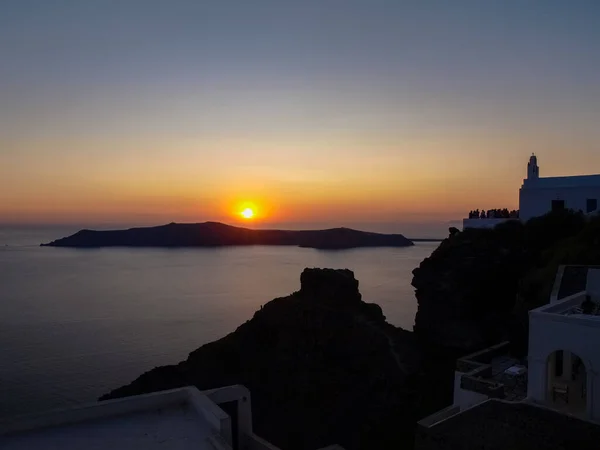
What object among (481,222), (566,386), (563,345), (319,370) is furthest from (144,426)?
(481,222)

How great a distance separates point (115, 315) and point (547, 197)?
41963 millimetres

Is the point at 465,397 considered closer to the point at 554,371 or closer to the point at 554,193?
the point at 554,371

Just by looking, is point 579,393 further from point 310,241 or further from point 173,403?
point 310,241

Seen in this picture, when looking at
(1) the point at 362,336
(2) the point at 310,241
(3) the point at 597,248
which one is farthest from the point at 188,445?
(2) the point at 310,241

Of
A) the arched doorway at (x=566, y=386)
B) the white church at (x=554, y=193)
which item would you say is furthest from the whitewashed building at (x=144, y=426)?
the white church at (x=554, y=193)

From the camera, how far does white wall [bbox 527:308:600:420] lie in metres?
8.48

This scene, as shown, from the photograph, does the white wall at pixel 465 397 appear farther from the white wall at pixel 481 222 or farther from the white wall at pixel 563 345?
the white wall at pixel 481 222

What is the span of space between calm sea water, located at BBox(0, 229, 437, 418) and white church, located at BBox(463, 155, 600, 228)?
2247cm

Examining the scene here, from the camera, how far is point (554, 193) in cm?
2403

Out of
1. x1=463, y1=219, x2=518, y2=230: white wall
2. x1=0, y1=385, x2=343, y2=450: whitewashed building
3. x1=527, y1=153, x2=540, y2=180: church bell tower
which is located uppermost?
x1=527, y1=153, x2=540, y2=180: church bell tower

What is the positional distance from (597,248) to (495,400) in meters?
9.48

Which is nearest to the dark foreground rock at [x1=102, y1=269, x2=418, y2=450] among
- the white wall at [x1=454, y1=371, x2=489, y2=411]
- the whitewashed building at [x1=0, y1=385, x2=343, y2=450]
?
the white wall at [x1=454, y1=371, x2=489, y2=411]

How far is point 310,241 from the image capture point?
167 metres

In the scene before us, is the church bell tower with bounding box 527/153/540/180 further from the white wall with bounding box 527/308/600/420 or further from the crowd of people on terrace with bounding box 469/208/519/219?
the white wall with bounding box 527/308/600/420
